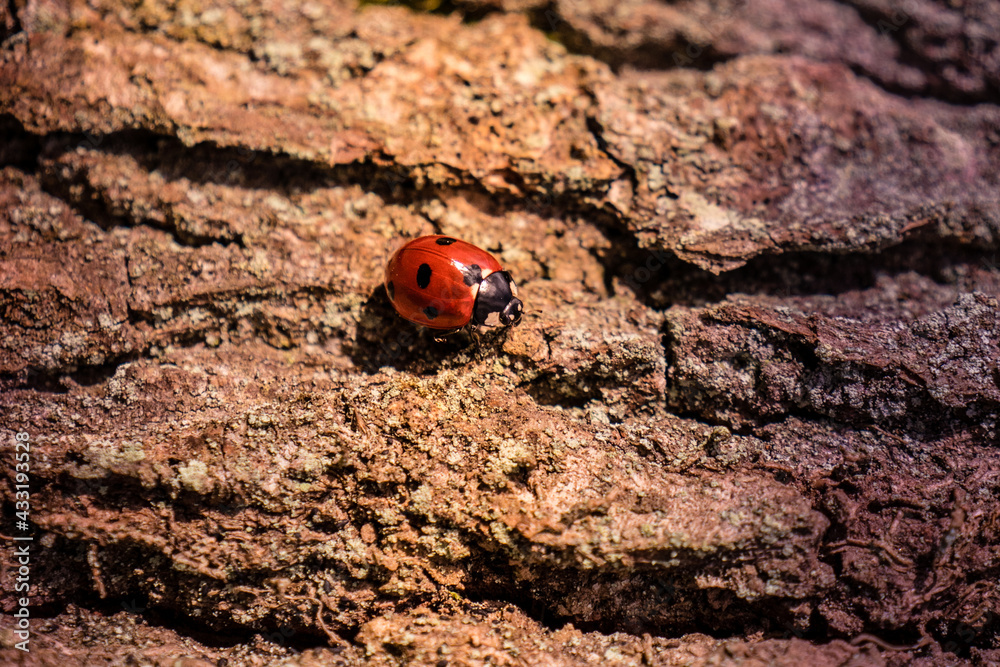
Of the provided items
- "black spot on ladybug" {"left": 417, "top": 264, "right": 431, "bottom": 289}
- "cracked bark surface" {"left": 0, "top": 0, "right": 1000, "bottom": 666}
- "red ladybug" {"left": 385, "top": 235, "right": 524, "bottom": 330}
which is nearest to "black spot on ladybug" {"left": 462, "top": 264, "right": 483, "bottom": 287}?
"red ladybug" {"left": 385, "top": 235, "right": 524, "bottom": 330}

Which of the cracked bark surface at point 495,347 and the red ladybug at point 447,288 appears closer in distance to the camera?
the cracked bark surface at point 495,347

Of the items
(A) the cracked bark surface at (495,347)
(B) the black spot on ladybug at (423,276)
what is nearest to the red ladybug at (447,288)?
(B) the black spot on ladybug at (423,276)

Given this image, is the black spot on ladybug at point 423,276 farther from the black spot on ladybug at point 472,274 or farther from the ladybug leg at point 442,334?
the ladybug leg at point 442,334

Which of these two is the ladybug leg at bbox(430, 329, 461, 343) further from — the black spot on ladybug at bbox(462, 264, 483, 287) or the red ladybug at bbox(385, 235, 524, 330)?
the black spot on ladybug at bbox(462, 264, 483, 287)

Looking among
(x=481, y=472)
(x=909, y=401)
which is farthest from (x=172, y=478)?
(x=909, y=401)

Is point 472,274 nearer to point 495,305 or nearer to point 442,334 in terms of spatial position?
point 495,305
